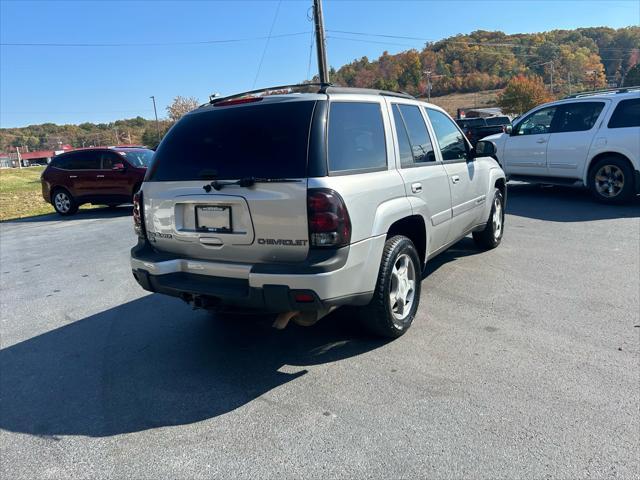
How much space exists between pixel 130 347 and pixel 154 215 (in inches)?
45.0

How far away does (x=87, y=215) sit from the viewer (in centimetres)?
1321

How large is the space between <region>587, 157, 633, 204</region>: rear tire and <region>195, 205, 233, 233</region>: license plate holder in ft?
26.6

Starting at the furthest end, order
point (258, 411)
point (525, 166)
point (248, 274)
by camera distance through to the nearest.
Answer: point (525, 166), point (248, 274), point (258, 411)

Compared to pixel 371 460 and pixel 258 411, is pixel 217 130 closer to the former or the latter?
pixel 258 411

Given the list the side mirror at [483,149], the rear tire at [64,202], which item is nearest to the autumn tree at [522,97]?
the rear tire at [64,202]

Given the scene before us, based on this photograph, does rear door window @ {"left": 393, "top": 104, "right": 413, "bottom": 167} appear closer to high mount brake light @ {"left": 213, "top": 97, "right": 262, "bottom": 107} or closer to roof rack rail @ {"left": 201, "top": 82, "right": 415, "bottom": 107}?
roof rack rail @ {"left": 201, "top": 82, "right": 415, "bottom": 107}

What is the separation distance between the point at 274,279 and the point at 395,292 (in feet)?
3.83

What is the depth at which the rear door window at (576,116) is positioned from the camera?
9117 millimetres

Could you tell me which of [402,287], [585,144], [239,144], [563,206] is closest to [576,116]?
[585,144]

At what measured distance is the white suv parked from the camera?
8633 millimetres

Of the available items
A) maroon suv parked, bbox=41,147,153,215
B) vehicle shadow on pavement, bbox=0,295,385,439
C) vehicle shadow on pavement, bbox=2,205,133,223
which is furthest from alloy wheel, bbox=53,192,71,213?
vehicle shadow on pavement, bbox=0,295,385,439

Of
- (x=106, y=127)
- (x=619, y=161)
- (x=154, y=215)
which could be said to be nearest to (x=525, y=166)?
(x=619, y=161)

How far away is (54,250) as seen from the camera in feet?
27.6

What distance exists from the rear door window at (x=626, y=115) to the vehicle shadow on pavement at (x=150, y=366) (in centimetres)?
727
